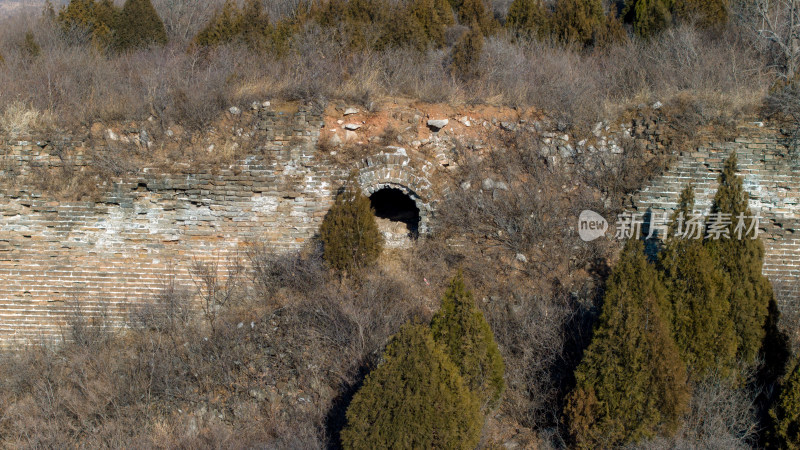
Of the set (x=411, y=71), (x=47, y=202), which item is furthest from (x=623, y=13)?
(x=47, y=202)

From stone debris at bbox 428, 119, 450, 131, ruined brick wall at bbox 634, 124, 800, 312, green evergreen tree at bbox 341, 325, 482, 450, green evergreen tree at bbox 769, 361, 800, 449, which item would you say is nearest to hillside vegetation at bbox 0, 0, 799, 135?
stone debris at bbox 428, 119, 450, 131

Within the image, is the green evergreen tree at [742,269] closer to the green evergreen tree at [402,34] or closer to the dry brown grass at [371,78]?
the dry brown grass at [371,78]

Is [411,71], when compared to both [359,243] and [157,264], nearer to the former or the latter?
[359,243]

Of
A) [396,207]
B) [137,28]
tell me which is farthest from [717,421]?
[137,28]

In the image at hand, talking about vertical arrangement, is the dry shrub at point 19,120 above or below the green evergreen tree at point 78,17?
below

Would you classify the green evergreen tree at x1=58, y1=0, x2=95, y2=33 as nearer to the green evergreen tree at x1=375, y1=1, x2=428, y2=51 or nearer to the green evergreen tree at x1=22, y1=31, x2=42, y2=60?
the green evergreen tree at x1=22, y1=31, x2=42, y2=60

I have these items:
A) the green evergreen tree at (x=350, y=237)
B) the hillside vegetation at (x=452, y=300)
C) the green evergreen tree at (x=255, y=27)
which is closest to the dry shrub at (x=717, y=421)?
the hillside vegetation at (x=452, y=300)
